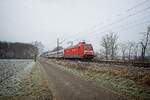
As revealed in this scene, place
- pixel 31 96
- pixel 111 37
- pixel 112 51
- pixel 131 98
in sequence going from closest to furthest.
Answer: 1. pixel 131 98
2. pixel 31 96
3. pixel 112 51
4. pixel 111 37

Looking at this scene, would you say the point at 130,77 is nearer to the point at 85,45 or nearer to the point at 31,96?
the point at 31,96

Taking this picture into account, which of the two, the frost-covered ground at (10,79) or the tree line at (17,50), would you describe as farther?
the tree line at (17,50)

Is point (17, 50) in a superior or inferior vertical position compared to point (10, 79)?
superior

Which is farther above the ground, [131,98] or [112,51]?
[112,51]

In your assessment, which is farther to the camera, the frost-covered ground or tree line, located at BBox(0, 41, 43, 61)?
tree line, located at BBox(0, 41, 43, 61)

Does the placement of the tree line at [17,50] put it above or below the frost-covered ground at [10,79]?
above

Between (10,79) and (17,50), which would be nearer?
(10,79)

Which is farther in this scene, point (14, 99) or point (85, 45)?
point (85, 45)

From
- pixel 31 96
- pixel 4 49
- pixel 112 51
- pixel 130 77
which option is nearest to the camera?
pixel 31 96

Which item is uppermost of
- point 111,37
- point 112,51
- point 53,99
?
point 111,37

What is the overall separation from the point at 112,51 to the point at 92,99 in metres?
45.9

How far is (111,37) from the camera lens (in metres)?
57.1

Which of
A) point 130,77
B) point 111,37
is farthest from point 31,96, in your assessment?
point 111,37

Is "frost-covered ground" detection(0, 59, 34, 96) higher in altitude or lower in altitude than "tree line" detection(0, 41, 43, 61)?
lower
